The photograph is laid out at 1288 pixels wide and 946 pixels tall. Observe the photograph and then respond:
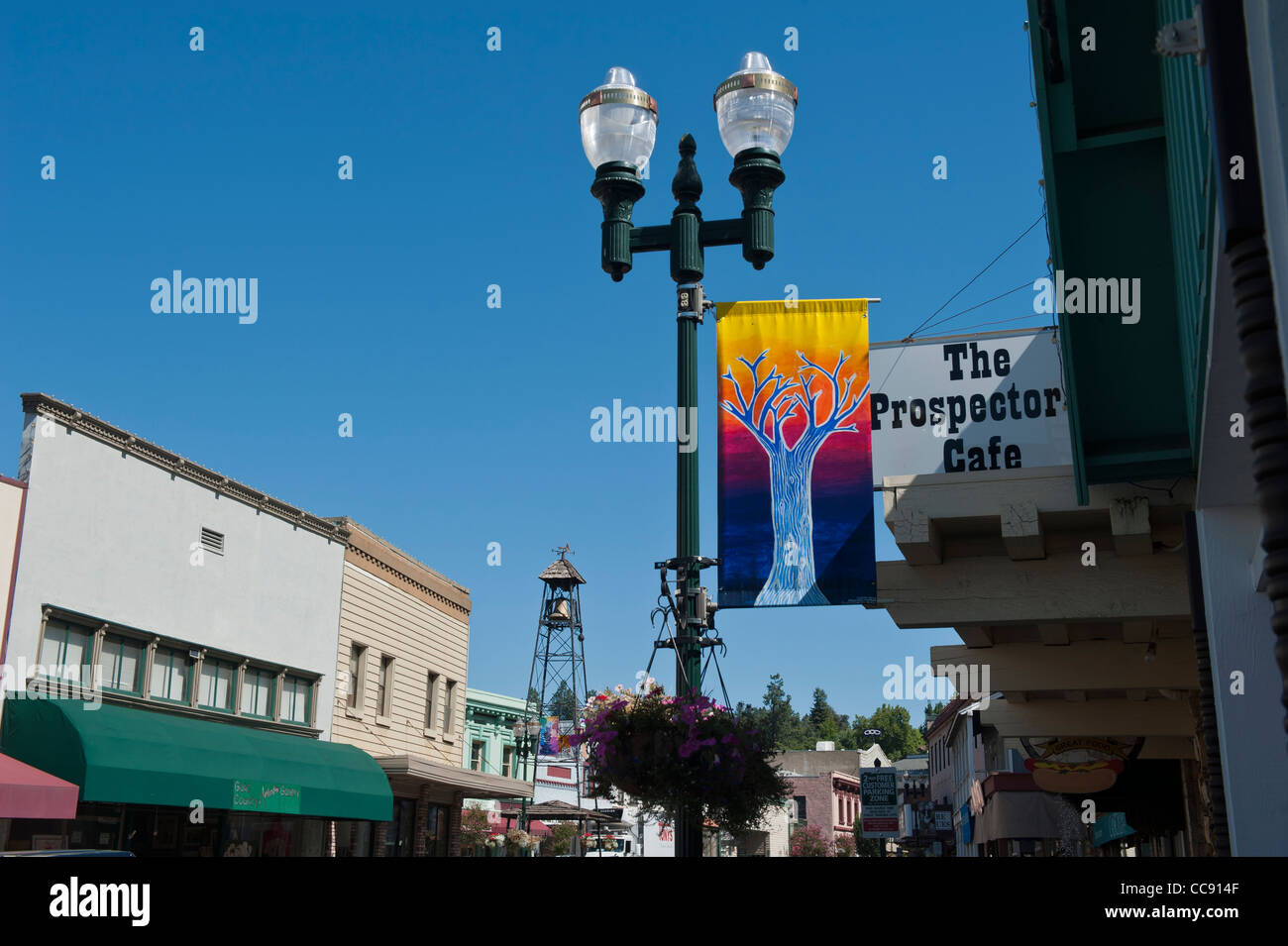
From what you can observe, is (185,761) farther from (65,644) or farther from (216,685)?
(216,685)

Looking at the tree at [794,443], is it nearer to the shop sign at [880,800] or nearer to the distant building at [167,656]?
the shop sign at [880,800]

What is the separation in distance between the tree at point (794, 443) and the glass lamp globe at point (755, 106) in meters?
2.01

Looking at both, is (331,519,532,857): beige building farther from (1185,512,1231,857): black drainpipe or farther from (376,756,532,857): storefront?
(1185,512,1231,857): black drainpipe

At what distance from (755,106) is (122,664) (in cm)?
1464

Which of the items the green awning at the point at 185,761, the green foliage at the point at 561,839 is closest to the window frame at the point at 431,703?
the green awning at the point at 185,761

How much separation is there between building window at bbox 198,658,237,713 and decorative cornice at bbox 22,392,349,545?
3261 mm

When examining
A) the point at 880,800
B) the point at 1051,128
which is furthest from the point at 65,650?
the point at 1051,128

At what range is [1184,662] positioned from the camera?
40.5 ft

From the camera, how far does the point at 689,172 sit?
34.2 ft

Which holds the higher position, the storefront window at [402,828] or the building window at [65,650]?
the building window at [65,650]

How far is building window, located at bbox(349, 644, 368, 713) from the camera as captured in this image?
26.1 metres

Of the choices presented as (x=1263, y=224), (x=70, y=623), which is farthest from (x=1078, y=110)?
(x=70, y=623)

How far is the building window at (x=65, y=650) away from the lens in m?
17.4
